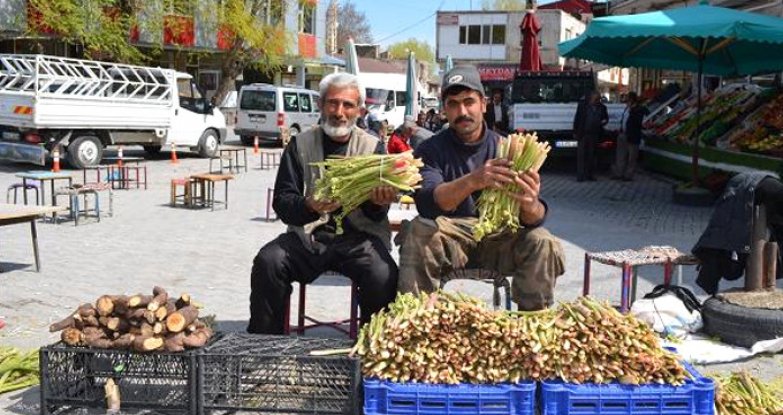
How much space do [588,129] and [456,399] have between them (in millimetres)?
13688

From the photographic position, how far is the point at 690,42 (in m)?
12.6

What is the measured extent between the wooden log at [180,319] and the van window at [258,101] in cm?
2217

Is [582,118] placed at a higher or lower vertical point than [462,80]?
lower

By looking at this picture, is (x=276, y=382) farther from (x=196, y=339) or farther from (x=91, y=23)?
(x=91, y=23)

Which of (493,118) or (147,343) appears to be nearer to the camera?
(147,343)

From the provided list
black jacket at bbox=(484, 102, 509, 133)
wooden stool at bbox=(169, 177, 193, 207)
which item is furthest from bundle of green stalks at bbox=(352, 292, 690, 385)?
black jacket at bbox=(484, 102, 509, 133)

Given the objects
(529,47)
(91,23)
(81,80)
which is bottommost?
(81,80)

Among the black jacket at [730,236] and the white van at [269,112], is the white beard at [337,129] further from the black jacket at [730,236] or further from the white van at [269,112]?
the white van at [269,112]

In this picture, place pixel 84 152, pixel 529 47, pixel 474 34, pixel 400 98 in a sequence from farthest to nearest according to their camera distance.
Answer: pixel 474 34, pixel 400 98, pixel 529 47, pixel 84 152

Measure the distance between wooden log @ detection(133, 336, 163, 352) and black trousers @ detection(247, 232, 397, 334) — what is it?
0.87 metres

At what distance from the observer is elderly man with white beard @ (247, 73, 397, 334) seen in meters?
4.52

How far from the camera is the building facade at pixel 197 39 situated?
2603 centimetres

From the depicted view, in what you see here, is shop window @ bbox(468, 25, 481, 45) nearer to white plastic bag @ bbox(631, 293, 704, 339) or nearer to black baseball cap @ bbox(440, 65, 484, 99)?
white plastic bag @ bbox(631, 293, 704, 339)

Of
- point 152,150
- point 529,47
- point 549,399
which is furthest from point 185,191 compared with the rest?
point 529,47
